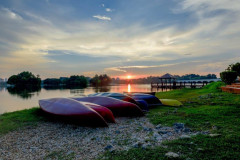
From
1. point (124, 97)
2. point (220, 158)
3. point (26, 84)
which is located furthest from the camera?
point (26, 84)

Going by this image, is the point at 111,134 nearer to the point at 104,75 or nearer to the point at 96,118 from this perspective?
the point at 96,118

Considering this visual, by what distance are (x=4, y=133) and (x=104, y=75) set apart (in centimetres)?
9883

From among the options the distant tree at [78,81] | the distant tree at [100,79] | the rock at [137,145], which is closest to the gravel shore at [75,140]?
the rock at [137,145]

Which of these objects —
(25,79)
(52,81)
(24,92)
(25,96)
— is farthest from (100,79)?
(25,96)

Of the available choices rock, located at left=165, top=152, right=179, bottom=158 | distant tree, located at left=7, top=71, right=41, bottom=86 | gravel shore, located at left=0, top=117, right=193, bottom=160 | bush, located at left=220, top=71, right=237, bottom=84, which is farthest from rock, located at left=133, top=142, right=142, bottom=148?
distant tree, located at left=7, top=71, right=41, bottom=86

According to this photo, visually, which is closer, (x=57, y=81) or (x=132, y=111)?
(x=132, y=111)

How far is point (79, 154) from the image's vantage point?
3.30 metres

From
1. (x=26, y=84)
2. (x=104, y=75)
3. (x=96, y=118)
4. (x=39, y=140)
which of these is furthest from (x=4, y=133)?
(x=104, y=75)

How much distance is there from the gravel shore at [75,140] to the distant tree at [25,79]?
8691 cm

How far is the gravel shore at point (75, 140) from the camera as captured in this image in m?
3.46

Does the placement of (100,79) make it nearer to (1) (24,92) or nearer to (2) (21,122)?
(1) (24,92)

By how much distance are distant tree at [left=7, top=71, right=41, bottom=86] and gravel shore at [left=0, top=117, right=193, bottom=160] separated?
8691 centimetres

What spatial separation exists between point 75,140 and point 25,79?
88.8 m

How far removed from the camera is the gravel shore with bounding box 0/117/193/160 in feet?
11.3
